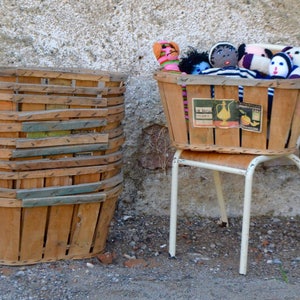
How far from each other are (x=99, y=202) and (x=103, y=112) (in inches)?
15.9

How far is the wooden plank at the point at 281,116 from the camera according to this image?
9.13ft

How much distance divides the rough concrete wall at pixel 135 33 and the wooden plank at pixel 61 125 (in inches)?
28.9

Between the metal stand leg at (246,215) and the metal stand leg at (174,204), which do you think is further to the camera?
the metal stand leg at (174,204)

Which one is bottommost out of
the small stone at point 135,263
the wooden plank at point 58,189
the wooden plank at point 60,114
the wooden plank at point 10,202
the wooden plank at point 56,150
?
the small stone at point 135,263

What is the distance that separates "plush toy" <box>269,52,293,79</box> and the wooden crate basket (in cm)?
15

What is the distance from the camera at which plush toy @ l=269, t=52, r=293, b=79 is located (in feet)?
9.58

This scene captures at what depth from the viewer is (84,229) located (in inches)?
118

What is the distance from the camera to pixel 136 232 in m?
3.53

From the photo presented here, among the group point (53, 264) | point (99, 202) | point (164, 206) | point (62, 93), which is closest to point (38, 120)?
point (62, 93)

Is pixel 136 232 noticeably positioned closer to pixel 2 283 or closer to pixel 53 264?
pixel 53 264

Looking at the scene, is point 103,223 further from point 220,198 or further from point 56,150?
point 220,198

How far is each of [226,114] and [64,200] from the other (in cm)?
77

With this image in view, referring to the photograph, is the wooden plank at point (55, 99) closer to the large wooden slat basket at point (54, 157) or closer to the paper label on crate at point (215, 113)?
the large wooden slat basket at point (54, 157)


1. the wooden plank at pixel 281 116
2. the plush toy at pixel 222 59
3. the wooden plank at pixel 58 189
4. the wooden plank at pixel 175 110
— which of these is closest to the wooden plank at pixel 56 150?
the wooden plank at pixel 58 189
